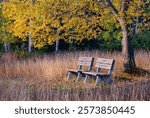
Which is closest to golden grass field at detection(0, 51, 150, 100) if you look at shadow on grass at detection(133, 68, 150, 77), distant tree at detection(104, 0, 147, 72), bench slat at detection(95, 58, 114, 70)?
shadow on grass at detection(133, 68, 150, 77)

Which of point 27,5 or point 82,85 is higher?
point 27,5

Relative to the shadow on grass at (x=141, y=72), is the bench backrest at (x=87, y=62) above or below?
above

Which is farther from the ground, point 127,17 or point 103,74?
point 127,17

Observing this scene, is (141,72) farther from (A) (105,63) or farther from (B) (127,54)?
(A) (105,63)

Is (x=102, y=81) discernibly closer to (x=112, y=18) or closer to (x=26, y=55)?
(x=112, y=18)

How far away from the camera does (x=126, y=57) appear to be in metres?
13.4

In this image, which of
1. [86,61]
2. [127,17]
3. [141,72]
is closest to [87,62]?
A: [86,61]

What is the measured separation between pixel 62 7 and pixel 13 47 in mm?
11467

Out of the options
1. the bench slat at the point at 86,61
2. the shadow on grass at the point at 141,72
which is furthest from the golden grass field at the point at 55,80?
the bench slat at the point at 86,61

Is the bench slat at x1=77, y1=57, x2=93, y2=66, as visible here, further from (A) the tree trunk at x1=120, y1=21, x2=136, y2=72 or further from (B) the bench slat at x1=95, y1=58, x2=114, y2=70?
(A) the tree trunk at x1=120, y1=21, x2=136, y2=72

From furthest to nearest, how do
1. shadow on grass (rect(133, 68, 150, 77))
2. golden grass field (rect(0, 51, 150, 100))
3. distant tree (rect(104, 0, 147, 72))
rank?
distant tree (rect(104, 0, 147, 72)) < shadow on grass (rect(133, 68, 150, 77)) < golden grass field (rect(0, 51, 150, 100))

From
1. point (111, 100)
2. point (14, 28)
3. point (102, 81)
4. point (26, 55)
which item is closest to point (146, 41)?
point (26, 55)

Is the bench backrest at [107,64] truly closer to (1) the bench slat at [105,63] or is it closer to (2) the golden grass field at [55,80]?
(1) the bench slat at [105,63]

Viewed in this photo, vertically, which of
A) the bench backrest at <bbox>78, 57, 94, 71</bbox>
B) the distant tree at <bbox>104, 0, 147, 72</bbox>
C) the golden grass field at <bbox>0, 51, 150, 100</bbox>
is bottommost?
the golden grass field at <bbox>0, 51, 150, 100</bbox>
